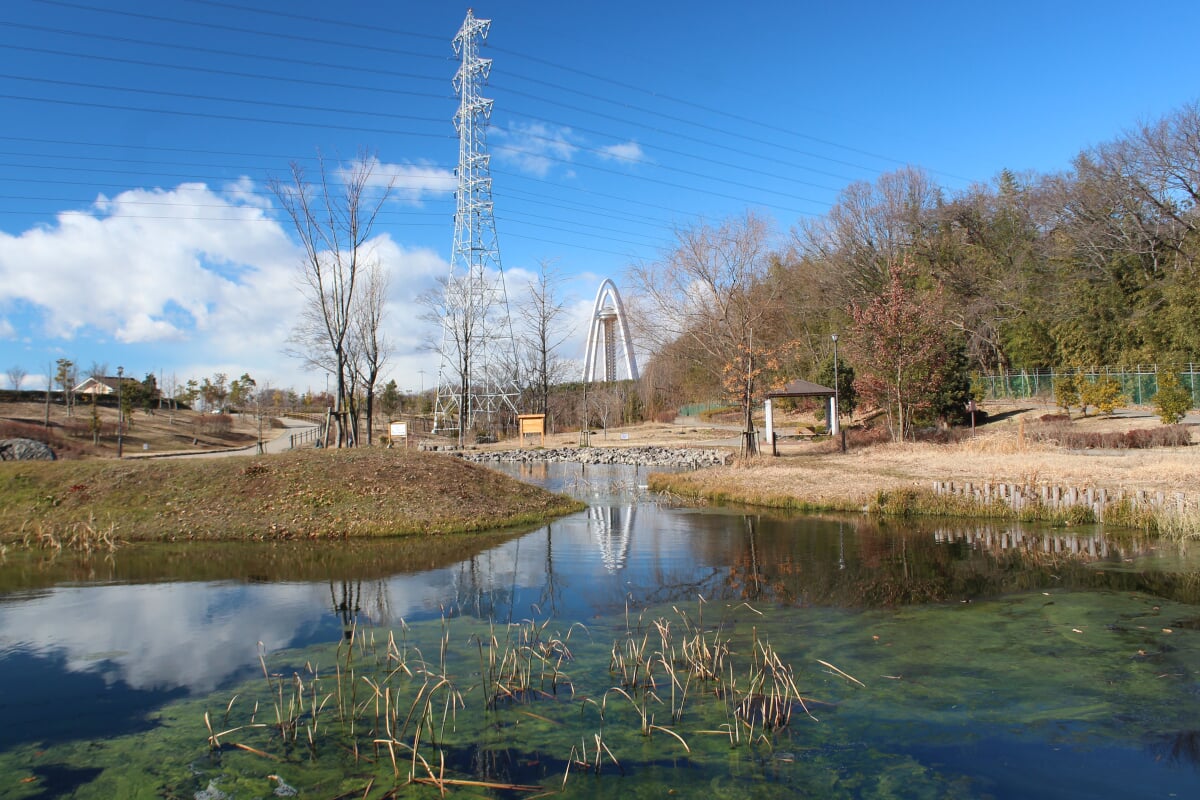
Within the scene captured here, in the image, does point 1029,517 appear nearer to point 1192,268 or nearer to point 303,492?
point 303,492

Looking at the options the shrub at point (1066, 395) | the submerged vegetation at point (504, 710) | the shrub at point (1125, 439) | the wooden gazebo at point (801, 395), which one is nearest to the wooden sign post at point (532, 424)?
the wooden gazebo at point (801, 395)

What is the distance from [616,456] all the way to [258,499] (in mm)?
22108

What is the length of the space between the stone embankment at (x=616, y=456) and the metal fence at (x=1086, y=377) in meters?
15.3

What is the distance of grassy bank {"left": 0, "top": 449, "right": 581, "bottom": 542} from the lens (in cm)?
1496

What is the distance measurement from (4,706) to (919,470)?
20886 mm

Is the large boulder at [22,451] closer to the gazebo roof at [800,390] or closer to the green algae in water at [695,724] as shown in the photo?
the green algae in water at [695,724]

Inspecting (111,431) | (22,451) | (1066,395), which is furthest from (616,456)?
(111,431)

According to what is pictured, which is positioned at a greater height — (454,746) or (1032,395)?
(1032,395)

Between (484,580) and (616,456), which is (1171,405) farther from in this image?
(484,580)

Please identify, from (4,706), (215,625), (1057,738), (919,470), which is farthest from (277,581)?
(919,470)

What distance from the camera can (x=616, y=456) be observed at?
36438mm

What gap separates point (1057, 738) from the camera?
5574 mm

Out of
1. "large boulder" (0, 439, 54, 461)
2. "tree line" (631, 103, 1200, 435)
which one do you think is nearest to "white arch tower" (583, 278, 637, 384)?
"tree line" (631, 103, 1200, 435)

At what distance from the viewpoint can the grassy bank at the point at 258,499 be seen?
15.0m
